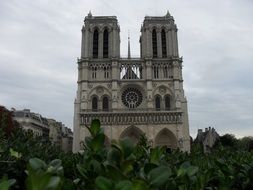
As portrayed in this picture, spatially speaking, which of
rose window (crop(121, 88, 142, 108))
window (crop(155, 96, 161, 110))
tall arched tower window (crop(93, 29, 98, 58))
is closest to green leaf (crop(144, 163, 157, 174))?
rose window (crop(121, 88, 142, 108))

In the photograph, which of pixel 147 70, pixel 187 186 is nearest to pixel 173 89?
pixel 147 70

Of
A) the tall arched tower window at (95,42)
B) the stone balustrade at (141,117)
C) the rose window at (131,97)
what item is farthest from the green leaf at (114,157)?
the tall arched tower window at (95,42)

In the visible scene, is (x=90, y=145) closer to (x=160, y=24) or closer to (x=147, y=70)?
(x=147, y=70)

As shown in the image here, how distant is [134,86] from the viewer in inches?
1663

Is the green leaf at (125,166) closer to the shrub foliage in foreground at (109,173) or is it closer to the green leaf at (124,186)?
the shrub foliage in foreground at (109,173)

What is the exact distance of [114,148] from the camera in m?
1.18

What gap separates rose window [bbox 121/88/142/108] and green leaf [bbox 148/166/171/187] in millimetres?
40474

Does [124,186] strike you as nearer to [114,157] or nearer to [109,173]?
[109,173]

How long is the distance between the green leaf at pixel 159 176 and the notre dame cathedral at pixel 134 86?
1473 inches

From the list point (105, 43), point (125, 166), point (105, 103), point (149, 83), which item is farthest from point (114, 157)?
point (105, 43)

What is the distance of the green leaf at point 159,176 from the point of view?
997mm

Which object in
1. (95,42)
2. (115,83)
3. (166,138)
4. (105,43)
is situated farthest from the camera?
(105,43)

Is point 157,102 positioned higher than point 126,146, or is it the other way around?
point 157,102

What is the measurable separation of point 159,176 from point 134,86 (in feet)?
135
